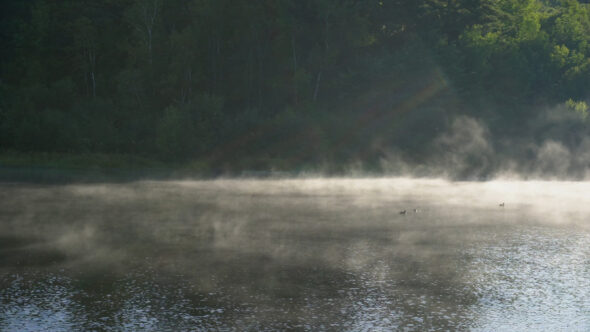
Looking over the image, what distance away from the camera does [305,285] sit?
21203 mm

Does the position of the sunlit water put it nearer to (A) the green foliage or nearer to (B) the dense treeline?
(B) the dense treeline

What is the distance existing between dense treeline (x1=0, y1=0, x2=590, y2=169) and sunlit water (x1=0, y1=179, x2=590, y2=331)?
28.4m

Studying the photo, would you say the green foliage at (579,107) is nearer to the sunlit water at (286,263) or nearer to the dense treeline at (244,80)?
the dense treeline at (244,80)

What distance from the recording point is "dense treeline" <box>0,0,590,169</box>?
240 ft

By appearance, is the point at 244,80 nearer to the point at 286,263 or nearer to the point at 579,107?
the point at 579,107

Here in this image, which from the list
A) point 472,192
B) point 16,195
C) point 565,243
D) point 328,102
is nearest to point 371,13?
point 328,102

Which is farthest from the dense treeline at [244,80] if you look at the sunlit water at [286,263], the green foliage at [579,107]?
the sunlit water at [286,263]

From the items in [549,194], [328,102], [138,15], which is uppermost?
[138,15]

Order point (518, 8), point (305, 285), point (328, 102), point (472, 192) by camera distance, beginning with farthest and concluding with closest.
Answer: point (518, 8), point (328, 102), point (472, 192), point (305, 285)

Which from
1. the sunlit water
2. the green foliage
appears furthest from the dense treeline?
the sunlit water

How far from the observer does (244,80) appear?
85.7 meters

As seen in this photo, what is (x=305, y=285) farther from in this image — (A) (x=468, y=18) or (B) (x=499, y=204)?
(A) (x=468, y=18)

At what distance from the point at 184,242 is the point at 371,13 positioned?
71.9 metres

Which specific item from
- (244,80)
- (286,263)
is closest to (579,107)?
(244,80)
